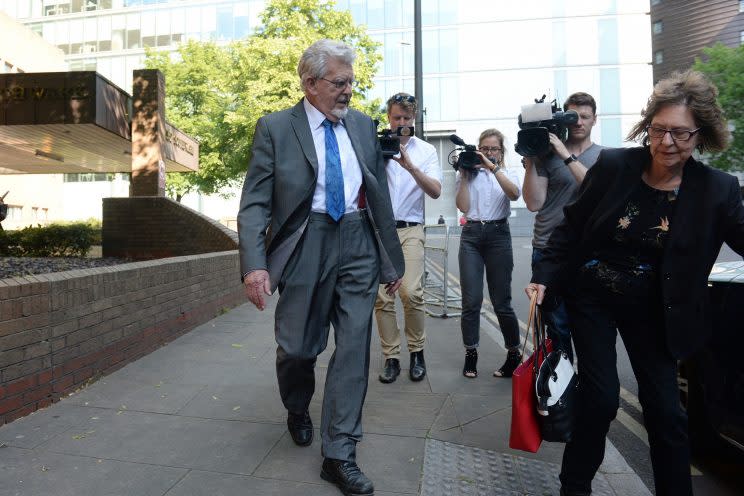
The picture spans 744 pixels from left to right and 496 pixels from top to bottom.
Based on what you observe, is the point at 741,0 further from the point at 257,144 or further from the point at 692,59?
the point at 257,144

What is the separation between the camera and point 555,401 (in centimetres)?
248

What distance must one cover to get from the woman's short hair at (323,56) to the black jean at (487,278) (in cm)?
226

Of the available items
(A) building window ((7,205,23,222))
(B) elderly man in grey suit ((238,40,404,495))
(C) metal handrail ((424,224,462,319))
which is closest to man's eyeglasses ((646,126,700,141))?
(B) elderly man in grey suit ((238,40,404,495))

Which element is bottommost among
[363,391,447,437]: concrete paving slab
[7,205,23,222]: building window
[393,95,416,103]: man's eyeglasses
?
[363,391,447,437]: concrete paving slab

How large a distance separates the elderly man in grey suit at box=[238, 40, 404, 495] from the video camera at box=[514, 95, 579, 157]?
3.18 feet

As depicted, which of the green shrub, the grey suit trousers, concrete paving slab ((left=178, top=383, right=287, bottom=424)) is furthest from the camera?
the green shrub

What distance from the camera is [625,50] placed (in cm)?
4100

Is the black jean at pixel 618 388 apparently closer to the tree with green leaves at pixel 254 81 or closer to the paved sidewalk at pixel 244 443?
the paved sidewalk at pixel 244 443

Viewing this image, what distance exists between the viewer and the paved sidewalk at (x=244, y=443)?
2859 millimetres

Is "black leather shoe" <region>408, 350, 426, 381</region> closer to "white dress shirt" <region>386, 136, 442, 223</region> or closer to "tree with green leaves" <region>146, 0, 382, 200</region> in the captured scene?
"white dress shirt" <region>386, 136, 442, 223</region>

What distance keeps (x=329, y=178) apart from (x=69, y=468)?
1.89 m

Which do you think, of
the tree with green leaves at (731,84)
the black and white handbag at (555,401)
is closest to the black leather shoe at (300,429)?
the black and white handbag at (555,401)

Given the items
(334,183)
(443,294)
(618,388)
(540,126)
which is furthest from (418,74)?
(618,388)

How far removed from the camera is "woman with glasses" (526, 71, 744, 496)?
91.8 inches
